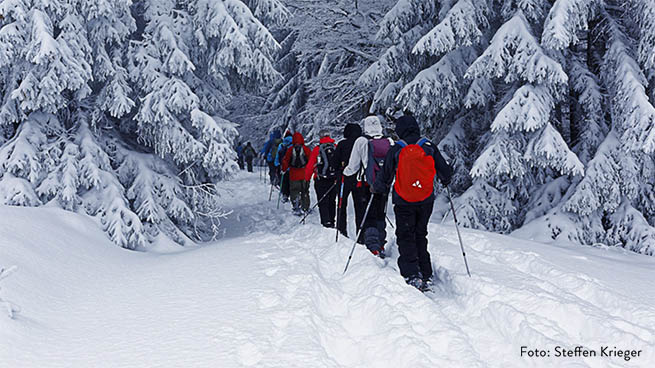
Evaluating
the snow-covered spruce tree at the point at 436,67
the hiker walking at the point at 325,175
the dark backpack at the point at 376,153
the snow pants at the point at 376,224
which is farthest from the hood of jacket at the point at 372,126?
the snow-covered spruce tree at the point at 436,67

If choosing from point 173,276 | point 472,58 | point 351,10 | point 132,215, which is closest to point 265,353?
point 173,276

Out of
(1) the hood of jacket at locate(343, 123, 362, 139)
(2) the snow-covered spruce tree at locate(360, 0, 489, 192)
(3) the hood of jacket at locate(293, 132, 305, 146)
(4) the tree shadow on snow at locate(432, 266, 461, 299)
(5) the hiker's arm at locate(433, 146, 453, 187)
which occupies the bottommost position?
(4) the tree shadow on snow at locate(432, 266, 461, 299)

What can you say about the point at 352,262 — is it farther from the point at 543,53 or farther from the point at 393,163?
the point at 543,53

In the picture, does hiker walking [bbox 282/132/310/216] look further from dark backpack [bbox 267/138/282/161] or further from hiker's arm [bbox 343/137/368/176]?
hiker's arm [bbox 343/137/368/176]

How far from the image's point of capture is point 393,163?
20.5 ft

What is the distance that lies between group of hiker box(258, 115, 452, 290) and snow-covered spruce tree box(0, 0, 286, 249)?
6.81 feet

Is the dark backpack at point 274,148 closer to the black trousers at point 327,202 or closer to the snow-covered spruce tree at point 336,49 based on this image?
the snow-covered spruce tree at point 336,49

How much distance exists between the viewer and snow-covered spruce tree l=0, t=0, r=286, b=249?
307 inches

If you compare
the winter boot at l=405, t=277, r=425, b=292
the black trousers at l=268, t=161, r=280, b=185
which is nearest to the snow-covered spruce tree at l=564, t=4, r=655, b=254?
the winter boot at l=405, t=277, r=425, b=292

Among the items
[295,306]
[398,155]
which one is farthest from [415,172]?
[295,306]

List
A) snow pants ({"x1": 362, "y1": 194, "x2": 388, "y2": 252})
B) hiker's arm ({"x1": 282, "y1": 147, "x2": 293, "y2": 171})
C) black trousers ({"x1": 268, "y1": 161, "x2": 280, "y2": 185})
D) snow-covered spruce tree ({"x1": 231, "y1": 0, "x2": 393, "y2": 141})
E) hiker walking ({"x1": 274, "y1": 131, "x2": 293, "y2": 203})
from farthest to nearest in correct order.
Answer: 1. snow-covered spruce tree ({"x1": 231, "y1": 0, "x2": 393, "y2": 141})
2. black trousers ({"x1": 268, "y1": 161, "x2": 280, "y2": 185})
3. hiker walking ({"x1": 274, "y1": 131, "x2": 293, "y2": 203})
4. hiker's arm ({"x1": 282, "y1": 147, "x2": 293, "y2": 171})
5. snow pants ({"x1": 362, "y1": 194, "x2": 388, "y2": 252})

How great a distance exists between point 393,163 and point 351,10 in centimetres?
1166

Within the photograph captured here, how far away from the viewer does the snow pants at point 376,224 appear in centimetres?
775

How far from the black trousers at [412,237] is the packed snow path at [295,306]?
0.79 feet
